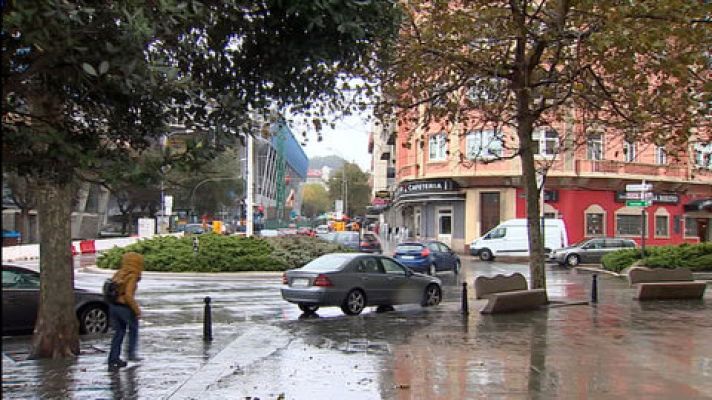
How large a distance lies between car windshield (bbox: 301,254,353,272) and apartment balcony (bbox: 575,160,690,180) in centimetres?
3061

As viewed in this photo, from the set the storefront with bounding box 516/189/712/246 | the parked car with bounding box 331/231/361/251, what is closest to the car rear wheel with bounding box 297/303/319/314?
the parked car with bounding box 331/231/361/251

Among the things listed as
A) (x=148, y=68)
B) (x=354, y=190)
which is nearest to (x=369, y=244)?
(x=148, y=68)

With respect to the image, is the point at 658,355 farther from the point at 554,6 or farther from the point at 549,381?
the point at 554,6

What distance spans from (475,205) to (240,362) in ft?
115

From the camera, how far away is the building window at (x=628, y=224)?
44.4 m

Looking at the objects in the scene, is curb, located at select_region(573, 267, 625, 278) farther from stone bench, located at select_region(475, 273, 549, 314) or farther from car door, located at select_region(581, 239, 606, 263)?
stone bench, located at select_region(475, 273, 549, 314)

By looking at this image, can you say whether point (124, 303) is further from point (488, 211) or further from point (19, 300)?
point (488, 211)

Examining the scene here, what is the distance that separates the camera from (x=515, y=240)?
122ft

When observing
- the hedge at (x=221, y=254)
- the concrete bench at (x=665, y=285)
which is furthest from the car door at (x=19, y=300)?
the concrete bench at (x=665, y=285)

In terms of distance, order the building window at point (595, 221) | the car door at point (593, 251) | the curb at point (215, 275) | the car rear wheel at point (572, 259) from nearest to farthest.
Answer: the curb at point (215, 275), the car rear wheel at point (572, 259), the car door at point (593, 251), the building window at point (595, 221)

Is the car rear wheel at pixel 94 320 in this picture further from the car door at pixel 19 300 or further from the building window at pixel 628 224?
the building window at pixel 628 224

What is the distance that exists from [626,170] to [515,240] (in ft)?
37.6

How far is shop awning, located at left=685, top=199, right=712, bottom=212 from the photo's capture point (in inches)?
1794

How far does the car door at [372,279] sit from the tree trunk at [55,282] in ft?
22.5
